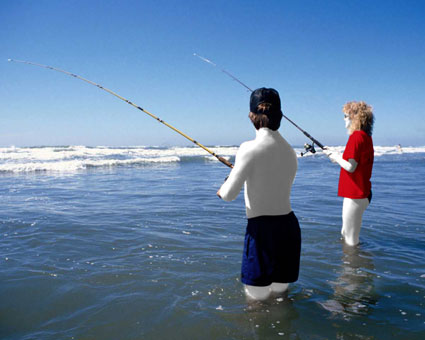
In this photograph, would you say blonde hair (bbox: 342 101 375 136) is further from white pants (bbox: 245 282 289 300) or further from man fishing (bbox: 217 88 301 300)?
white pants (bbox: 245 282 289 300)

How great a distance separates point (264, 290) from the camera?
271 centimetres

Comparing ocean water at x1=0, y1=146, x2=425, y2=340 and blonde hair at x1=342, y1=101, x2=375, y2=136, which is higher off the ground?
blonde hair at x1=342, y1=101, x2=375, y2=136

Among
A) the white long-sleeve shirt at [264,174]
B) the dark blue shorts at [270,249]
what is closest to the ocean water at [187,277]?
the dark blue shorts at [270,249]

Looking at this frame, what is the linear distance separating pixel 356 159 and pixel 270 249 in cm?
198

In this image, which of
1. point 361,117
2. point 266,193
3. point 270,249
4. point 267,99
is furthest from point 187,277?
point 361,117

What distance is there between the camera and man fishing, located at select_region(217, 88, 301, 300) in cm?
236

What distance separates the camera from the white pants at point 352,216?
4.10 m

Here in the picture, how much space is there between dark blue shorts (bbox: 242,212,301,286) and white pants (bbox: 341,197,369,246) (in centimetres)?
181

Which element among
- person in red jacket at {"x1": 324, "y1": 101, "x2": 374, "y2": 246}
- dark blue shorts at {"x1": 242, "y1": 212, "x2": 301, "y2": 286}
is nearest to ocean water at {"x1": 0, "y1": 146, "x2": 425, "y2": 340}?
dark blue shorts at {"x1": 242, "y1": 212, "x2": 301, "y2": 286}

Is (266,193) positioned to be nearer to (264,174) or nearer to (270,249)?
(264,174)

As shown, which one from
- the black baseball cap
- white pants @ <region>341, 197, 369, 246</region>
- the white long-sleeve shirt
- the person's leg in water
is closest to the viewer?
the white long-sleeve shirt

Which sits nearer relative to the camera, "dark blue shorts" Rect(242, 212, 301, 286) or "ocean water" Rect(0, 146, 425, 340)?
"dark blue shorts" Rect(242, 212, 301, 286)

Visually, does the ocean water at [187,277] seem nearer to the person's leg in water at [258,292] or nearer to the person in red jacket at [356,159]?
the person's leg in water at [258,292]

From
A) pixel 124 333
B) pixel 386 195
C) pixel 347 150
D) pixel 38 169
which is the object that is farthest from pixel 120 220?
pixel 38 169
